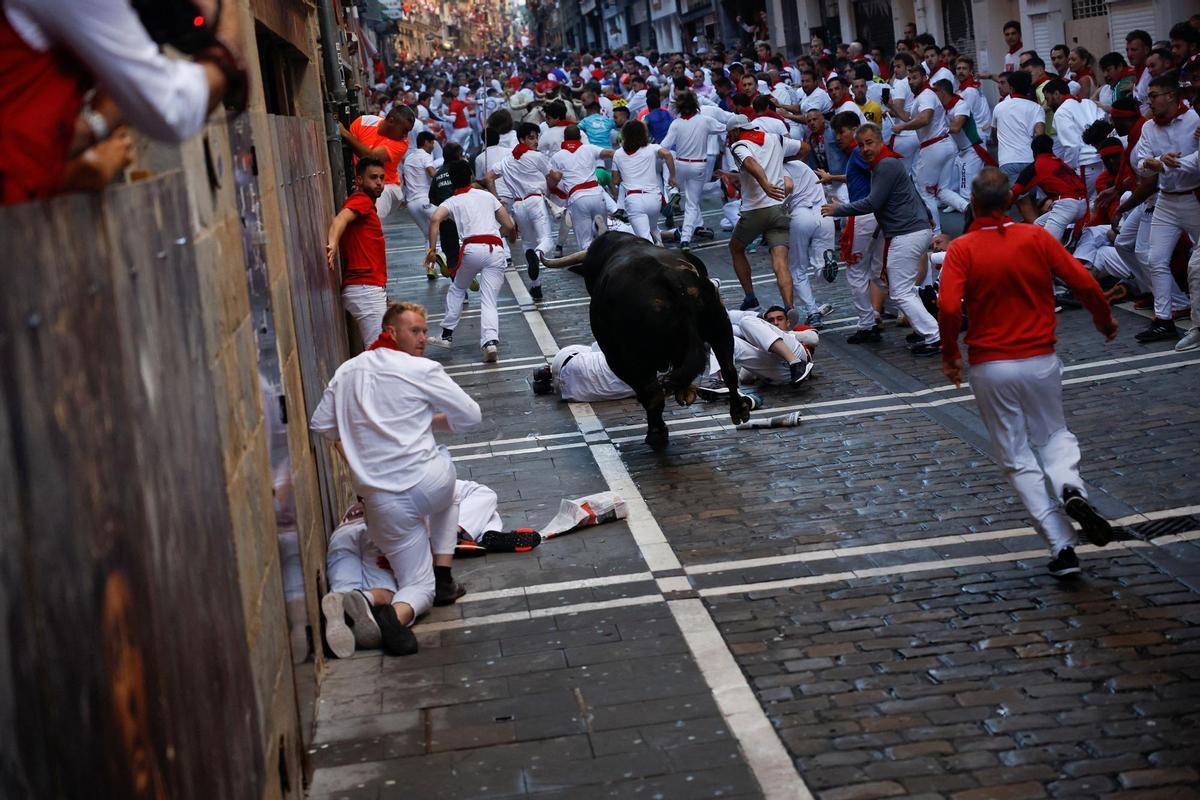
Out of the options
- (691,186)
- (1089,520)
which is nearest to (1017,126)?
(691,186)

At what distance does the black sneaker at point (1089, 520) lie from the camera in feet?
22.7

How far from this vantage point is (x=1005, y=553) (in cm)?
774

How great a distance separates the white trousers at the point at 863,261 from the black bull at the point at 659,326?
3.17 metres

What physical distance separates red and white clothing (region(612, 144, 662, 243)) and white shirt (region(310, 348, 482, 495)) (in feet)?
38.3

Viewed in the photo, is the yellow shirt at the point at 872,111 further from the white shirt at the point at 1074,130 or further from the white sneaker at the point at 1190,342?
the white sneaker at the point at 1190,342

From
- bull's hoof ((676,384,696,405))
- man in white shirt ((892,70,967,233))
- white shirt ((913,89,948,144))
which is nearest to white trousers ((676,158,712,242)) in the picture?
man in white shirt ((892,70,967,233))

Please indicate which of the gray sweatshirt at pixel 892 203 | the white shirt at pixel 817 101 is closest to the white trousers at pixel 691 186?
the white shirt at pixel 817 101

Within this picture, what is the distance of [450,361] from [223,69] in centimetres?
1163

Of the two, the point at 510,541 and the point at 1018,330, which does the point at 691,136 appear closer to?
the point at 510,541

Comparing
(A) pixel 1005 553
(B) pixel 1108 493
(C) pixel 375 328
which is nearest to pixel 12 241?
(A) pixel 1005 553

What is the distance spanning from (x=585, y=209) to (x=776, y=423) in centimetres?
815

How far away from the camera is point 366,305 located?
37.8 feet

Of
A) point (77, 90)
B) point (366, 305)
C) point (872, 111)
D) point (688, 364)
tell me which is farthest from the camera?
point (872, 111)

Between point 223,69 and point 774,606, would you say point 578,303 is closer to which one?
point 774,606
